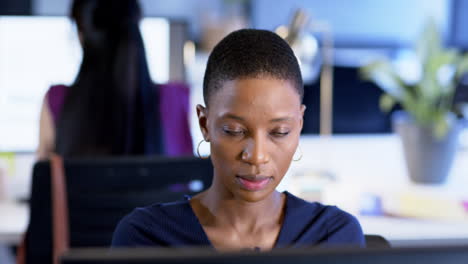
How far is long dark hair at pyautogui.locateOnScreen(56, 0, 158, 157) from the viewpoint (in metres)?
1.40

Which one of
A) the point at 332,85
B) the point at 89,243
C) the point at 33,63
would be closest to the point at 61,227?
the point at 89,243

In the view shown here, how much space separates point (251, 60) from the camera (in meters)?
0.66

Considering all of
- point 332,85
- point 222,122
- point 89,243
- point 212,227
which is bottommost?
point 89,243

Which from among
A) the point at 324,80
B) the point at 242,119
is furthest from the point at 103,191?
the point at 324,80

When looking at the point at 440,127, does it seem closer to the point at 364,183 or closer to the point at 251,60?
the point at 364,183

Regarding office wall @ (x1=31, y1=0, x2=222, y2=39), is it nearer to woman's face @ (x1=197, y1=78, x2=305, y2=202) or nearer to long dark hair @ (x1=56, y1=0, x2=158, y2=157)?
long dark hair @ (x1=56, y1=0, x2=158, y2=157)

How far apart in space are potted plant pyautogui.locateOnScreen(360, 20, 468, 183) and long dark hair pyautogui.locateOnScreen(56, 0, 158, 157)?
88cm

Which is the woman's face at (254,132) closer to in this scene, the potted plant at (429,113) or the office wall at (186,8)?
the potted plant at (429,113)

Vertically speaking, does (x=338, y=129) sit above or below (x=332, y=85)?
below

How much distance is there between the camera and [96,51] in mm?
1472

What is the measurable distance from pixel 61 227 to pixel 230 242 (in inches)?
20.2

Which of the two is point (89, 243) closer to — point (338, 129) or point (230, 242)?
point (230, 242)

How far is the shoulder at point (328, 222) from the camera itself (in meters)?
0.70

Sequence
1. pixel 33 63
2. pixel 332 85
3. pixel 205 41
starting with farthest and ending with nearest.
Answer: pixel 205 41
pixel 332 85
pixel 33 63
